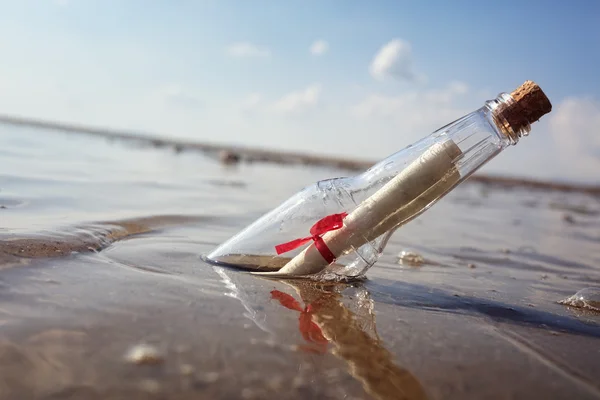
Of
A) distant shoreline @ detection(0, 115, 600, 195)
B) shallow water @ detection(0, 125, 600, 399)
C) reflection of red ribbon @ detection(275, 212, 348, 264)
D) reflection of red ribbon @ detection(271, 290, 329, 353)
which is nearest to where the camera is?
shallow water @ detection(0, 125, 600, 399)

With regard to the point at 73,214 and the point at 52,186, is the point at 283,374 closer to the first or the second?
the point at 73,214

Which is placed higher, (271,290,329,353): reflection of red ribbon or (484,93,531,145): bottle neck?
(484,93,531,145): bottle neck

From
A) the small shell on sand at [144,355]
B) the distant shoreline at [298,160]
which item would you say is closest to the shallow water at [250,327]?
the small shell on sand at [144,355]

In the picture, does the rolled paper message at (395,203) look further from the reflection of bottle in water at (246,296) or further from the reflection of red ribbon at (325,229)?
the reflection of bottle in water at (246,296)

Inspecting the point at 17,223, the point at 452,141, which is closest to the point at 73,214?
the point at 17,223

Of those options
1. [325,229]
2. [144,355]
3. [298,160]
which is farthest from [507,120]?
[298,160]

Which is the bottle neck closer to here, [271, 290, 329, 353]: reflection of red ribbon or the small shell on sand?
[271, 290, 329, 353]: reflection of red ribbon

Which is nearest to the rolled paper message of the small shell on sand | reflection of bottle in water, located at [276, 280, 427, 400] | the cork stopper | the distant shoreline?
reflection of bottle in water, located at [276, 280, 427, 400]

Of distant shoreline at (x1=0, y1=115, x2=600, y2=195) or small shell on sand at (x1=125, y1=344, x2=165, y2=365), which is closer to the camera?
small shell on sand at (x1=125, y1=344, x2=165, y2=365)
